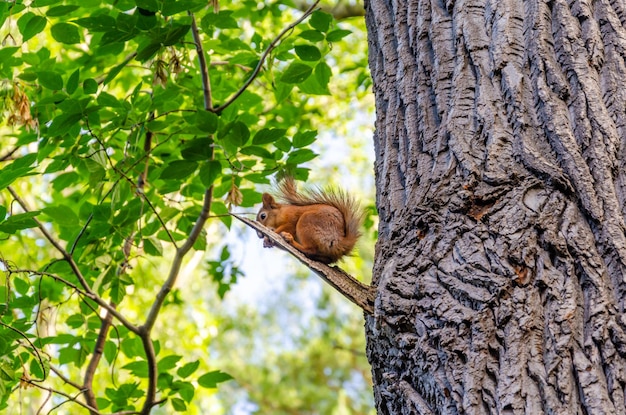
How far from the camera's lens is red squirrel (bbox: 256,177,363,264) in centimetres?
256

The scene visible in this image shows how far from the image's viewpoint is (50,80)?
251 cm

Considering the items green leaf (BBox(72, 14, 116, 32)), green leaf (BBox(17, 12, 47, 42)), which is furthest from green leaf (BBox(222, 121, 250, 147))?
green leaf (BBox(17, 12, 47, 42))

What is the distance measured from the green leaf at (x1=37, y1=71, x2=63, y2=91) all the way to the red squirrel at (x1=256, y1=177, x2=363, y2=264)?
923 mm

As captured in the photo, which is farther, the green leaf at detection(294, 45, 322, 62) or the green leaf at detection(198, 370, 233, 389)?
the green leaf at detection(198, 370, 233, 389)

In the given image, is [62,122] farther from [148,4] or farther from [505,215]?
[505,215]

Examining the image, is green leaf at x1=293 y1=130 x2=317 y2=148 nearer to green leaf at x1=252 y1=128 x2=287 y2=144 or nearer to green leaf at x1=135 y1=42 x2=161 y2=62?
green leaf at x1=252 y1=128 x2=287 y2=144

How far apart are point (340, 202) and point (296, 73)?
0.52 m

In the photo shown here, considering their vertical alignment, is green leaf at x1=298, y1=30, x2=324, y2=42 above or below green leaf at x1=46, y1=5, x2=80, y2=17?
above

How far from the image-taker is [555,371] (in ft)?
4.18

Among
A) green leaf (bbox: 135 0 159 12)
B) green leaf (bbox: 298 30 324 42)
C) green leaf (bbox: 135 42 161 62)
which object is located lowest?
green leaf (bbox: 135 42 161 62)

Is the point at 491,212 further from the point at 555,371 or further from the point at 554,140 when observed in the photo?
the point at 555,371

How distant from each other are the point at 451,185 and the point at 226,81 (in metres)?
2.11

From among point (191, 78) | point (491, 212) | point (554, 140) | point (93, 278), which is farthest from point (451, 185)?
point (93, 278)

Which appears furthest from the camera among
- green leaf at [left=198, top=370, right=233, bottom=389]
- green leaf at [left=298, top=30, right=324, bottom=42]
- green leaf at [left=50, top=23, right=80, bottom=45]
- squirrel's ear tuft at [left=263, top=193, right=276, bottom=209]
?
squirrel's ear tuft at [left=263, top=193, right=276, bottom=209]
